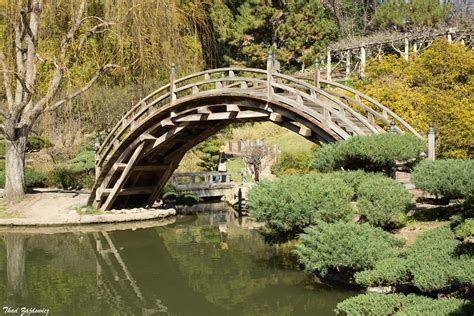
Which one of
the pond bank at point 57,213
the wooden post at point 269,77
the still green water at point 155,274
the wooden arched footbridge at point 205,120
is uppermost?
the wooden post at point 269,77

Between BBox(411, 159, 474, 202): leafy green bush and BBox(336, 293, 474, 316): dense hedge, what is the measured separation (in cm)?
173

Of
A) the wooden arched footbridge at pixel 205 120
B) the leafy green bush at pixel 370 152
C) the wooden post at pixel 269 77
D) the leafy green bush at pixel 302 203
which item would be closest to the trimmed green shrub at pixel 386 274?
the leafy green bush at pixel 302 203

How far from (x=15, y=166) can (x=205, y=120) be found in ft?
20.1

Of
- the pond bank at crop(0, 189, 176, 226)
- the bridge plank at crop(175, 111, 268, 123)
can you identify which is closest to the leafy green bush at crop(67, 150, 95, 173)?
the pond bank at crop(0, 189, 176, 226)

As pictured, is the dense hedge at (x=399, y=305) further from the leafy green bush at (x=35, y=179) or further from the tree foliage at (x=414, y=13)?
the tree foliage at (x=414, y=13)

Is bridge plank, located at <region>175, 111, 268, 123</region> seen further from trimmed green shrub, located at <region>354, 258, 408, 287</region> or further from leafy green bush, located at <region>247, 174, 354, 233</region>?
trimmed green shrub, located at <region>354, 258, 408, 287</region>

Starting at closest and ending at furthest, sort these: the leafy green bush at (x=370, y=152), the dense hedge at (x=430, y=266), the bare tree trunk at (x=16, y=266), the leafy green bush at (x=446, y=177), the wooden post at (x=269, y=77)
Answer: the dense hedge at (x=430, y=266) → the leafy green bush at (x=446, y=177) → the leafy green bush at (x=370, y=152) → the bare tree trunk at (x=16, y=266) → the wooden post at (x=269, y=77)

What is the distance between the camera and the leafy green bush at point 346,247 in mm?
Answer: 7141

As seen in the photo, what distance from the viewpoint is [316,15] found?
29.7m

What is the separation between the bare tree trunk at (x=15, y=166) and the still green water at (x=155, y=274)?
2125 millimetres

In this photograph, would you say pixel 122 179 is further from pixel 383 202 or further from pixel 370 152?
pixel 383 202

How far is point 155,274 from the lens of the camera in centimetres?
999

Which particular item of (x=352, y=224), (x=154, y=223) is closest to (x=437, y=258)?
(x=352, y=224)

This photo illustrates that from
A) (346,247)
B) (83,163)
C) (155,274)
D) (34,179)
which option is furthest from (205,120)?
(34,179)
